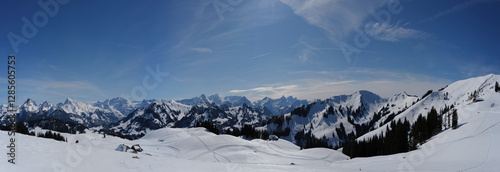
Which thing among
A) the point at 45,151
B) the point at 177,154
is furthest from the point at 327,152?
the point at 45,151

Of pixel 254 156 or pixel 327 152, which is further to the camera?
pixel 327 152

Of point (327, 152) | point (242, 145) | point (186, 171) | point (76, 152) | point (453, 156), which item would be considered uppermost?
point (76, 152)

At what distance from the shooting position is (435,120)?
8281 centimetres

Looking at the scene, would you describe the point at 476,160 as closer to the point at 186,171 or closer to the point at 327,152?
the point at 186,171

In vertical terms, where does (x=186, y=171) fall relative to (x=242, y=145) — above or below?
above

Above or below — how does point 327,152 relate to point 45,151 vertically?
below

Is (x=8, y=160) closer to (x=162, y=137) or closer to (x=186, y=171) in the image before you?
(x=186, y=171)

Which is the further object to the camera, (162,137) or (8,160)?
(162,137)

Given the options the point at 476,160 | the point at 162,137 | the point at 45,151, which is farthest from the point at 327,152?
the point at 45,151

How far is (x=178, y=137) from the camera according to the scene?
8494 cm

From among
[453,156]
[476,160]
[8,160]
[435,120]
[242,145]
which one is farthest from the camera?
[435,120]

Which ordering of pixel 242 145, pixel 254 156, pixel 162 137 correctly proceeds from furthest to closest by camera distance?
1. pixel 162 137
2. pixel 242 145
3. pixel 254 156

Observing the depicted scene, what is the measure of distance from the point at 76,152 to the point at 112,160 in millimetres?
2736

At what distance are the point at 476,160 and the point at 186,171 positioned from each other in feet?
148
